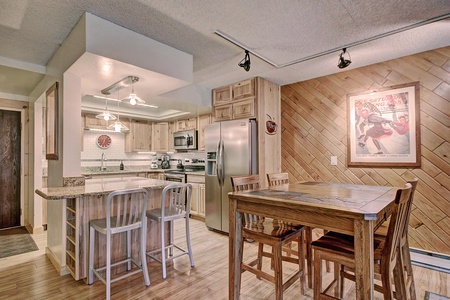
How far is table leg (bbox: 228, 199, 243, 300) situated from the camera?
1.94m

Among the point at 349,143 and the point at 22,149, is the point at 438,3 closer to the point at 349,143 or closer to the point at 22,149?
the point at 349,143

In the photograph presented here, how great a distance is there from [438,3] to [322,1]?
94 centimetres

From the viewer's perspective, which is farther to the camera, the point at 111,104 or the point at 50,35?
the point at 111,104

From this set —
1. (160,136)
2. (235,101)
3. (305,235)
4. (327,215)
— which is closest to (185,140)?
(160,136)

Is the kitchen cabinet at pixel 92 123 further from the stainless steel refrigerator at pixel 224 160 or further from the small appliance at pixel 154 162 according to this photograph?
the stainless steel refrigerator at pixel 224 160

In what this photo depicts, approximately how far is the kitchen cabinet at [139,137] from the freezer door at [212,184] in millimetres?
2354

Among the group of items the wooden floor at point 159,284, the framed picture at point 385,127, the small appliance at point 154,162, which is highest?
the framed picture at point 385,127

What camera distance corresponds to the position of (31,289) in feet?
7.33

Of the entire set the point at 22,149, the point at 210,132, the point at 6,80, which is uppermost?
the point at 6,80

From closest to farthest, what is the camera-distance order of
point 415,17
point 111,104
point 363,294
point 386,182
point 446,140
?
point 363,294 → point 415,17 → point 446,140 → point 386,182 → point 111,104

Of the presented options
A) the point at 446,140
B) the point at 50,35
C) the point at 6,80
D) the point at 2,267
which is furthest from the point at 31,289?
the point at 446,140

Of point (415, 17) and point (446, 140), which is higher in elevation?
point (415, 17)

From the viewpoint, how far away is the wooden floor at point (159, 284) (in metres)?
2.14

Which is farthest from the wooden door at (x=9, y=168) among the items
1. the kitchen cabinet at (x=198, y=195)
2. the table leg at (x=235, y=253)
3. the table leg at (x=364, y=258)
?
the table leg at (x=364, y=258)
